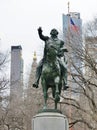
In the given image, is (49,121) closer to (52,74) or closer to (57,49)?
(52,74)

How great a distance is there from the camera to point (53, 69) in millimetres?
16234

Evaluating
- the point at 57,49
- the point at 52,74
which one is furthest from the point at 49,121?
the point at 57,49

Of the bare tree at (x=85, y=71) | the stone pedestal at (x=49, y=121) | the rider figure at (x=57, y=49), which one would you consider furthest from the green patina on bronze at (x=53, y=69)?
the bare tree at (x=85, y=71)

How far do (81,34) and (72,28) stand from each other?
2.28 meters

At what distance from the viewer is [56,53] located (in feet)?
53.8

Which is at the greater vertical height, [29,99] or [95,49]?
[95,49]

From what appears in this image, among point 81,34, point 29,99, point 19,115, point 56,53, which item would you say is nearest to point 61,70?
point 56,53

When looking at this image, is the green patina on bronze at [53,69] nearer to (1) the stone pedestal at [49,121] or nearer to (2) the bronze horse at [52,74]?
(2) the bronze horse at [52,74]

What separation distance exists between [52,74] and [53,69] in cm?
18

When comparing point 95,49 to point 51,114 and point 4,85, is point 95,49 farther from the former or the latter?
point 51,114

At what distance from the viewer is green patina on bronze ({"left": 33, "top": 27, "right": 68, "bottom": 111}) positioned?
1617cm

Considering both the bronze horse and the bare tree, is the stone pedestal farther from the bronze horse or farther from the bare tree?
the bare tree

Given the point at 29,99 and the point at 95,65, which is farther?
the point at 29,99

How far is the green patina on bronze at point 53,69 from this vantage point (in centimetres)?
1617
